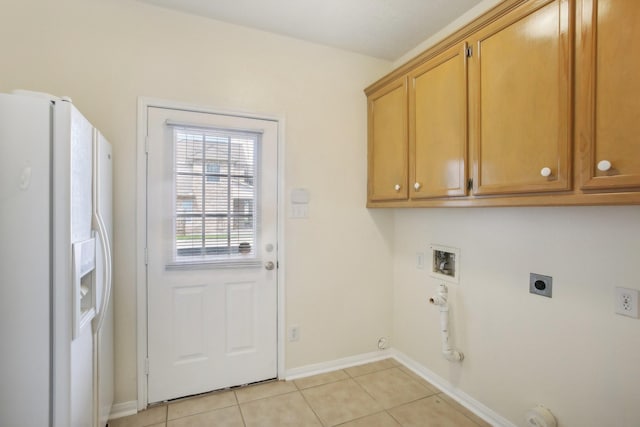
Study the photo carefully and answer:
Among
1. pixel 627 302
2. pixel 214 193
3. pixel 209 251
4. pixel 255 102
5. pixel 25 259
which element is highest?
pixel 255 102

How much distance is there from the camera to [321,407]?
6.72 ft

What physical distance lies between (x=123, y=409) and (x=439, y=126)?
2694 millimetres

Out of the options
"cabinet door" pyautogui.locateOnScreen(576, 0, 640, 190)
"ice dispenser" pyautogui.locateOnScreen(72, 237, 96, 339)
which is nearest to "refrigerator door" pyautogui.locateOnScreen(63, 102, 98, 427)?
"ice dispenser" pyautogui.locateOnScreen(72, 237, 96, 339)

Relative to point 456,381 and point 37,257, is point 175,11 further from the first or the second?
point 456,381

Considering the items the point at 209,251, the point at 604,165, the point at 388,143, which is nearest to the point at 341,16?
the point at 388,143

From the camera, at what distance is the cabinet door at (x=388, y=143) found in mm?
2203

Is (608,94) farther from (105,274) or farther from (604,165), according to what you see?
(105,274)

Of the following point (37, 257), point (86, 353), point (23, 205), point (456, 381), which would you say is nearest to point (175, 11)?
point (23, 205)

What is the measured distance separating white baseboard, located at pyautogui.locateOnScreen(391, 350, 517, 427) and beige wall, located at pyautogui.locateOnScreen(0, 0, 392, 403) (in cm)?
31

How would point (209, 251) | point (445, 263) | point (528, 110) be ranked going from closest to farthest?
point (528, 110)
point (209, 251)
point (445, 263)

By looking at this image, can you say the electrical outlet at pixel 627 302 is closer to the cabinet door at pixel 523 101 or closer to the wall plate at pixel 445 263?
the cabinet door at pixel 523 101

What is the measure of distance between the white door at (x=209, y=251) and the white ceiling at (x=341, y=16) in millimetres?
697

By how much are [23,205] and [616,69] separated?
2.23 meters

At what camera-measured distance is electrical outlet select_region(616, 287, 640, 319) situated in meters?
1.30
